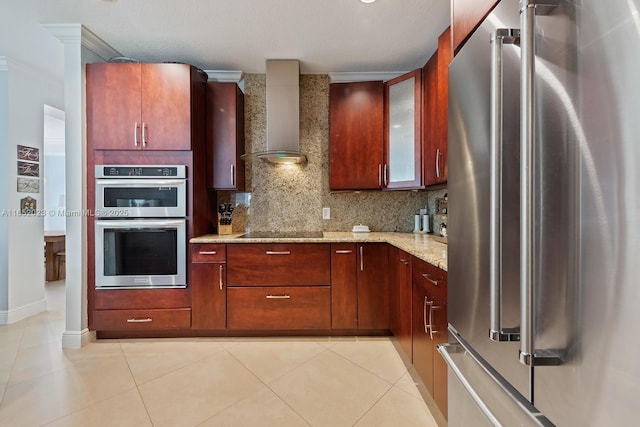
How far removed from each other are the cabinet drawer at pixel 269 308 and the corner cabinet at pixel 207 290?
0.08 metres

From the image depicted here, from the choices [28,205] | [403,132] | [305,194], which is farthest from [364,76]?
[28,205]

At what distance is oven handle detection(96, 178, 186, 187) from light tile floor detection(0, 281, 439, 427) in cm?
137

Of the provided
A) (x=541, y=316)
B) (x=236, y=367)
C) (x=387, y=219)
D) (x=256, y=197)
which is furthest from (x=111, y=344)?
(x=541, y=316)

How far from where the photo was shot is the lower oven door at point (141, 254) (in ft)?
8.01

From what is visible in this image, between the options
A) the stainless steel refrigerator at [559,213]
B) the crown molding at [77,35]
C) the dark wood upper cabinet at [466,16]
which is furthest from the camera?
the crown molding at [77,35]

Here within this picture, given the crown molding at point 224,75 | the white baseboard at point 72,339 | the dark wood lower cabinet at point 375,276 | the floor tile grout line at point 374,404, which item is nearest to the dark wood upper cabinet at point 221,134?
the crown molding at point 224,75

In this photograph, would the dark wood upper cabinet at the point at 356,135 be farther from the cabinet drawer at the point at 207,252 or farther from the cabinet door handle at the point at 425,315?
the cabinet door handle at the point at 425,315

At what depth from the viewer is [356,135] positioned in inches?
110

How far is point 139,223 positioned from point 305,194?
62.2 inches

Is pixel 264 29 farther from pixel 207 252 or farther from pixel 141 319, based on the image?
pixel 141 319

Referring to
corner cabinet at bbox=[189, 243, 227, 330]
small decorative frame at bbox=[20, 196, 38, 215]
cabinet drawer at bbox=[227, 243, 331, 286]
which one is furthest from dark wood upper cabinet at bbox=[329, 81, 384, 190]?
small decorative frame at bbox=[20, 196, 38, 215]

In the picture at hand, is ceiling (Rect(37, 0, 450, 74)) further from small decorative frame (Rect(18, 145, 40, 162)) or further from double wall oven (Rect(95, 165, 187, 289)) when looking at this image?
small decorative frame (Rect(18, 145, 40, 162))

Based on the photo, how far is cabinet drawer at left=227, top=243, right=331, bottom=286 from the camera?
2.47m

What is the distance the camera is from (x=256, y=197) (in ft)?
10.2
